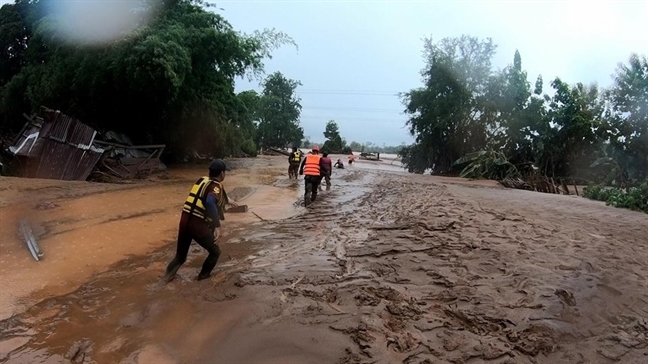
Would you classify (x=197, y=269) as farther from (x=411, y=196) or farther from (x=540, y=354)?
(x=411, y=196)

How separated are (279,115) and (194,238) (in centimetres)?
5487

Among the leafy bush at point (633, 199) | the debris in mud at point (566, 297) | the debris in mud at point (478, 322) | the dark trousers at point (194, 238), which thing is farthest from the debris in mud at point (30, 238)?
the leafy bush at point (633, 199)

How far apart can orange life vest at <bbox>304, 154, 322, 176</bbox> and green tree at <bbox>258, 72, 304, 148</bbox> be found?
45716 mm

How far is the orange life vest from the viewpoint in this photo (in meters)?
12.2

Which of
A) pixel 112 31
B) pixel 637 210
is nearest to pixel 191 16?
pixel 112 31

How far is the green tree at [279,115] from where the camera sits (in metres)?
58.6

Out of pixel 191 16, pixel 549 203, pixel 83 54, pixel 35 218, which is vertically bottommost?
pixel 35 218

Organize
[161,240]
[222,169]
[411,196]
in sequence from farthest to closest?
[411,196], [161,240], [222,169]

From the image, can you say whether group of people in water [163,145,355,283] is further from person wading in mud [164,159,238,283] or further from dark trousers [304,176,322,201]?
dark trousers [304,176,322,201]

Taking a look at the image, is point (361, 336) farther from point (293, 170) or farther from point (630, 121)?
point (630, 121)

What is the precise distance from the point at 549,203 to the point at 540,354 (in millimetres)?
11740

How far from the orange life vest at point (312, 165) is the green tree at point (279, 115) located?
45.7 metres

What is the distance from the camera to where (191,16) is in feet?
65.8

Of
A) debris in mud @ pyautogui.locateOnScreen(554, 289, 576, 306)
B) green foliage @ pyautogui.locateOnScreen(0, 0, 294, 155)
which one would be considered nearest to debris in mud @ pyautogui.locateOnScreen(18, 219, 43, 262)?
debris in mud @ pyautogui.locateOnScreen(554, 289, 576, 306)
